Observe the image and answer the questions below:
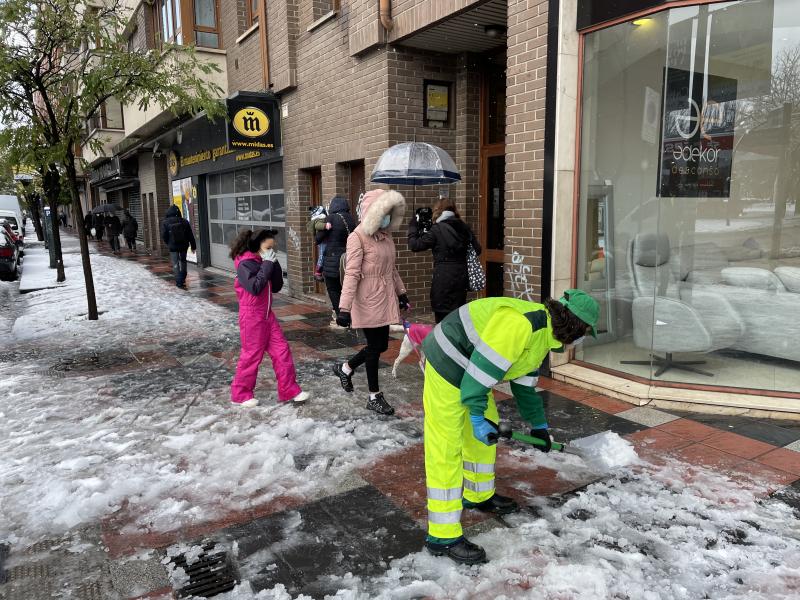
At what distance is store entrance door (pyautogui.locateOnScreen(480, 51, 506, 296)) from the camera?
813cm

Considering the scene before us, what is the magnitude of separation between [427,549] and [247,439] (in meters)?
1.90

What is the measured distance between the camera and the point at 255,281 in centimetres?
491

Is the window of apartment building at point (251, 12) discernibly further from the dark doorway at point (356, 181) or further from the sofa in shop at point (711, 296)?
the sofa in shop at point (711, 296)

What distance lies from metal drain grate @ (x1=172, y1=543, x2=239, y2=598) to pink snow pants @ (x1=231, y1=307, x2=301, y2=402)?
7.23ft

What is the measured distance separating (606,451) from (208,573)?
2.60 m

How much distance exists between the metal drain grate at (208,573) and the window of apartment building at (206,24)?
13.2 metres

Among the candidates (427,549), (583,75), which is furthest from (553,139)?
(427,549)

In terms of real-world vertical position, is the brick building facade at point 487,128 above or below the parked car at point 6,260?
above

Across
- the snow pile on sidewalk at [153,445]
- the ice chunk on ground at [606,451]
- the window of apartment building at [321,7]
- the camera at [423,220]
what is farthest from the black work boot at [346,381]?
the window of apartment building at [321,7]

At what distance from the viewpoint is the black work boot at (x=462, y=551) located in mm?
2797

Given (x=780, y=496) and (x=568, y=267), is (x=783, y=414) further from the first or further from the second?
(x=568, y=267)

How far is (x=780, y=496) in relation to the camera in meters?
3.39

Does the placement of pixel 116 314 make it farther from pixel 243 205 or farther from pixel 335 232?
pixel 243 205

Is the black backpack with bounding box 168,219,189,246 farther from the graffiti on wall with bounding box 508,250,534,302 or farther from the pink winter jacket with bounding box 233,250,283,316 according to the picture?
the graffiti on wall with bounding box 508,250,534,302
